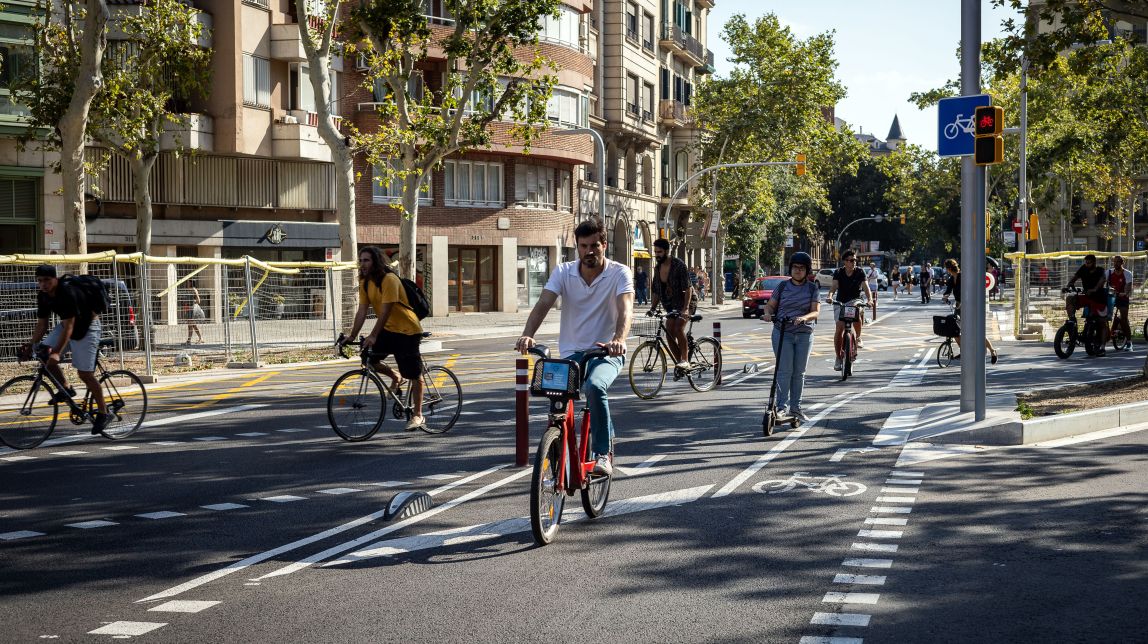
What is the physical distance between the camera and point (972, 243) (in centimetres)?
1258

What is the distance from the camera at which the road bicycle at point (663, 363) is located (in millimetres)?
15852

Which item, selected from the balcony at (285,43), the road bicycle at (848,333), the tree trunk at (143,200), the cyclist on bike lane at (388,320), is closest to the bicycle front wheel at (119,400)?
the cyclist on bike lane at (388,320)

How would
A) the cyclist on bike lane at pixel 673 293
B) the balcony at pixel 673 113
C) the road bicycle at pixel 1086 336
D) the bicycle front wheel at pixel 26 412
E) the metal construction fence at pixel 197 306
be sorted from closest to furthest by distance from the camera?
the bicycle front wheel at pixel 26 412, the cyclist on bike lane at pixel 673 293, the metal construction fence at pixel 197 306, the road bicycle at pixel 1086 336, the balcony at pixel 673 113

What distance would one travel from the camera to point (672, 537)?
7.46 meters

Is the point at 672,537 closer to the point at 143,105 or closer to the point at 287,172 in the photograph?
the point at 143,105

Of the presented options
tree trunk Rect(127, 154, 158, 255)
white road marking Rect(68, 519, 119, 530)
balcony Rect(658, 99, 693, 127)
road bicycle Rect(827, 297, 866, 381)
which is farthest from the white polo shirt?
balcony Rect(658, 99, 693, 127)

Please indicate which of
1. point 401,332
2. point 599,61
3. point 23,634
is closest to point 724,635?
point 23,634

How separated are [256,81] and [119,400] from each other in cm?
2752

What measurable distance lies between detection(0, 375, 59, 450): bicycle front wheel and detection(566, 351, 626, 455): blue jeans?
6189mm

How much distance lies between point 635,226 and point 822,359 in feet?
126

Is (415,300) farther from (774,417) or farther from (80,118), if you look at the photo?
(80,118)

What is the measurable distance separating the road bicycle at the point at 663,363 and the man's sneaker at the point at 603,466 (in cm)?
766

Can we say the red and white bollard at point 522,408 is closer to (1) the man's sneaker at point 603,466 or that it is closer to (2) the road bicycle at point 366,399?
(1) the man's sneaker at point 603,466

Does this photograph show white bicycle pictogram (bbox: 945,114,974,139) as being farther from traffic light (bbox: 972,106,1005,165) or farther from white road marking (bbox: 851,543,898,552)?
white road marking (bbox: 851,543,898,552)
